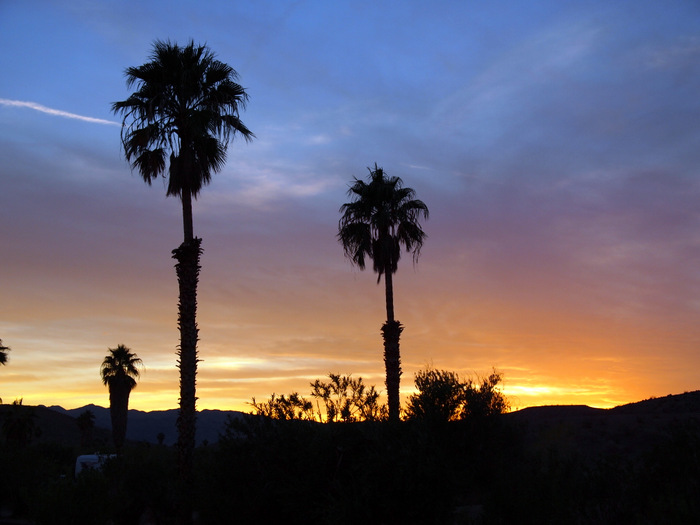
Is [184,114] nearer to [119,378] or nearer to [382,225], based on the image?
[382,225]

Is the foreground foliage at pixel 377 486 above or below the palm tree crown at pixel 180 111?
below

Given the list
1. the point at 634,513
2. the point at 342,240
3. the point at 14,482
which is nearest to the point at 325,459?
the point at 634,513

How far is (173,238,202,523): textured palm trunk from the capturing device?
65.6 feet

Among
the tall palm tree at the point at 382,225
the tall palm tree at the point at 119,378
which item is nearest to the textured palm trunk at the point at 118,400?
the tall palm tree at the point at 119,378

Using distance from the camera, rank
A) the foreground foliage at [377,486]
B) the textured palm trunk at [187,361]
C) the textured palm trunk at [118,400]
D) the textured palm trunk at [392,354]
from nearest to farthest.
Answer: the foreground foliage at [377,486] → the textured palm trunk at [187,361] → the textured palm trunk at [392,354] → the textured palm trunk at [118,400]

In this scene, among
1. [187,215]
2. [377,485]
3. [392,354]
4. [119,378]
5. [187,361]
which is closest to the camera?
[377,485]

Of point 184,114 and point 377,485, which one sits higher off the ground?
point 184,114

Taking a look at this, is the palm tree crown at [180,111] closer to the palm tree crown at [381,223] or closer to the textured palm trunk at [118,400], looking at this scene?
the palm tree crown at [381,223]

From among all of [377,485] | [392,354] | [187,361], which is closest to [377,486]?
[377,485]

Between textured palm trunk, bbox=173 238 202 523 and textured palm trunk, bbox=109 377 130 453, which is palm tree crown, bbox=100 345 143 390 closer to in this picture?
textured palm trunk, bbox=109 377 130 453

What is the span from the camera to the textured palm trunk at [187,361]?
19984 millimetres

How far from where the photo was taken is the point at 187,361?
2070 centimetres

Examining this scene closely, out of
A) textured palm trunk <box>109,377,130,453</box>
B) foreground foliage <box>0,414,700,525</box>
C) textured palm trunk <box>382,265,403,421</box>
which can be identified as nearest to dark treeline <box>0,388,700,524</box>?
foreground foliage <box>0,414,700,525</box>

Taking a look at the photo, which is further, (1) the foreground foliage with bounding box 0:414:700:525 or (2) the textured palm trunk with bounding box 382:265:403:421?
(2) the textured palm trunk with bounding box 382:265:403:421
